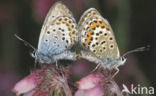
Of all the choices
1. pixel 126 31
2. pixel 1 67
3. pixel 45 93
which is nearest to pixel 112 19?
pixel 126 31

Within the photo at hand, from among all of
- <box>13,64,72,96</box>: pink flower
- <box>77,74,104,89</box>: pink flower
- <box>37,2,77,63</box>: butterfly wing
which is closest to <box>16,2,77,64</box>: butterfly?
<box>37,2,77,63</box>: butterfly wing

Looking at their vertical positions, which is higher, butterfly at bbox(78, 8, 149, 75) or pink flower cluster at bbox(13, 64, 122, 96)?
butterfly at bbox(78, 8, 149, 75)

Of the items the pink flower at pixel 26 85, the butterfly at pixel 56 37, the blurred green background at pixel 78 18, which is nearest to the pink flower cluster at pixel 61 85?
the pink flower at pixel 26 85

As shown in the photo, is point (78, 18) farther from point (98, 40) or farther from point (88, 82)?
point (88, 82)

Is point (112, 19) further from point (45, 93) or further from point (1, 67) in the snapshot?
point (45, 93)

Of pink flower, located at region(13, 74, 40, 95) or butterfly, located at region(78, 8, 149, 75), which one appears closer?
pink flower, located at region(13, 74, 40, 95)

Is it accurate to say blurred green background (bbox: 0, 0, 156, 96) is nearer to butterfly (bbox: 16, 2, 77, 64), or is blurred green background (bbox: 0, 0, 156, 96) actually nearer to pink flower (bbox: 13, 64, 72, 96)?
butterfly (bbox: 16, 2, 77, 64)

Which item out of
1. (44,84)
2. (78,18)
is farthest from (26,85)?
(78,18)

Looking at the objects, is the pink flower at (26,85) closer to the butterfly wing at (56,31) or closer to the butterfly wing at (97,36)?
the butterfly wing at (56,31)
